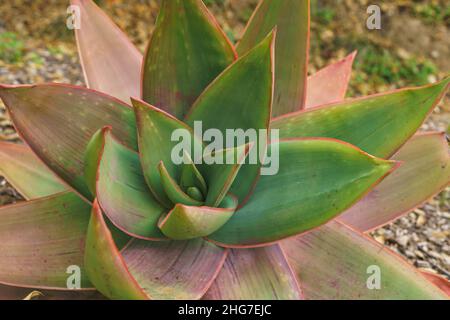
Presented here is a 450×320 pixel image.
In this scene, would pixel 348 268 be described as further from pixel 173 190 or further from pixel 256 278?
pixel 173 190

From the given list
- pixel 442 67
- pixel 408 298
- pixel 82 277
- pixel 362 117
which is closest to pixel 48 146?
pixel 82 277

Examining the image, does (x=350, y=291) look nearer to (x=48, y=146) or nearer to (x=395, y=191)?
(x=395, y=191)

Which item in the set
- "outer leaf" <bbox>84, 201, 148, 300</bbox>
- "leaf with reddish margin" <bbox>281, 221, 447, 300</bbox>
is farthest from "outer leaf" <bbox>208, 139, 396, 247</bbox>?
"outer leaf" <bbox>84, 201, 148, 300</bbox>

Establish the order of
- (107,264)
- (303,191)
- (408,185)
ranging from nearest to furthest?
(107,264) → (303,191) → (408,185)

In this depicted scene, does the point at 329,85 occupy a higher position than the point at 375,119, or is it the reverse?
the point at 329,85

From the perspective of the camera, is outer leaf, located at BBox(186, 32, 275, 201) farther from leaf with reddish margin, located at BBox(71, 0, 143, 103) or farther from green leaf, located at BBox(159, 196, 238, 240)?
leaf with reddish margin, located at BBox(71, 0, 143, 103)

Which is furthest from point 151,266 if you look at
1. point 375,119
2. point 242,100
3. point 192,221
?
point 375,119

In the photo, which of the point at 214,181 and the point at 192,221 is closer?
the point at 192,221

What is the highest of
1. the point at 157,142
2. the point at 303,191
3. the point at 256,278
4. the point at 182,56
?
the point at 182,56
